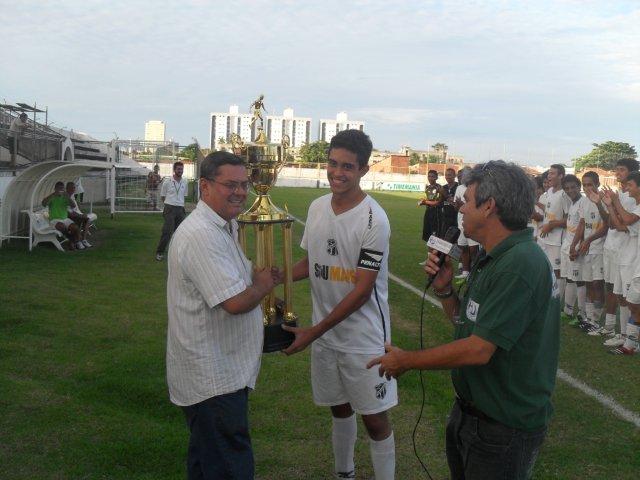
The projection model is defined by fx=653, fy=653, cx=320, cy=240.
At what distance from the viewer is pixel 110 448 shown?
461 cm

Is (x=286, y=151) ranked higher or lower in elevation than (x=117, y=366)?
higher

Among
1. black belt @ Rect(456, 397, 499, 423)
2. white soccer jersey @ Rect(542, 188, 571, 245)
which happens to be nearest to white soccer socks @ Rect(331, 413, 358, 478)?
black belt @ Rect(456, 397, 499, 423)

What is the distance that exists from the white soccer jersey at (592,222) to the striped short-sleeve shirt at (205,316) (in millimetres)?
6882

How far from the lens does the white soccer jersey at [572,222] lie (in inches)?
358

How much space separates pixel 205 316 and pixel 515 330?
140 centimetres

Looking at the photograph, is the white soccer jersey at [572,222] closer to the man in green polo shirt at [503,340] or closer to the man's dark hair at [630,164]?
the man's dark hair at [630,164]

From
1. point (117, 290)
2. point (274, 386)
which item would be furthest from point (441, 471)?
point (117, 290)

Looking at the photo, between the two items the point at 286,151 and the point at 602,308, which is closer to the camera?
the point at 286,151

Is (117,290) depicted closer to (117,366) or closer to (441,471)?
(117,366)

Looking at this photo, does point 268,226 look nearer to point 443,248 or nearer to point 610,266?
point 443,248

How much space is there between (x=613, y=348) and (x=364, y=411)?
5245 millimetres

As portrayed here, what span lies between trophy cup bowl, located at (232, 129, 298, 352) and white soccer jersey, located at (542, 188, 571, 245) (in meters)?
6.65

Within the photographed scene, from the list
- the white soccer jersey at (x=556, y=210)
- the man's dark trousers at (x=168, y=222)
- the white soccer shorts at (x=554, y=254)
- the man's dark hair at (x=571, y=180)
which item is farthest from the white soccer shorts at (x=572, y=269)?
the man's dark trousers at (x=168, y=222)

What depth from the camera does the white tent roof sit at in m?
14.0
